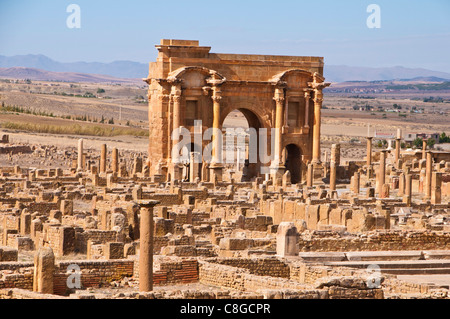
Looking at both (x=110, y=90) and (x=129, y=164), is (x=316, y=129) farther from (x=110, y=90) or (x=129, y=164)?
(x=110, y=90)

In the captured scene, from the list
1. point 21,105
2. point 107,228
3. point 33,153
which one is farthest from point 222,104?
point 21,105

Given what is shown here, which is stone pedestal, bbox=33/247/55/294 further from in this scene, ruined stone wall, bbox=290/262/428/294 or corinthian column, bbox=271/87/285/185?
corinthian column, bbox=271/87/285/185

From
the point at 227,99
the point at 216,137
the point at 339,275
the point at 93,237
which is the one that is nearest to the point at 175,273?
the point at 339,275

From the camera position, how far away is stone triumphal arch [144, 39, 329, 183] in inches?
1817

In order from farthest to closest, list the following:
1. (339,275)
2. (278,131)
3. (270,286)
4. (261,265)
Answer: (278,131), (261,265), (339,275), (270,286)

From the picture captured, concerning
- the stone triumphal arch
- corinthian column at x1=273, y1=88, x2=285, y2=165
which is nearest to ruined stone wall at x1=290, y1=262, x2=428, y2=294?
the stone triumphal arch

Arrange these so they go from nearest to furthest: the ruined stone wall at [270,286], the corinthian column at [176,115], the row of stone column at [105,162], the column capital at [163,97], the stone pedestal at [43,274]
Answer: the ruined stone wall at [270,286], the stone pedestal at [43,274], the row of stone column at [105,162], the corinthian column at [176,115], the column capital at [163,97]

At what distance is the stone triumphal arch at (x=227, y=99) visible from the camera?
151ft

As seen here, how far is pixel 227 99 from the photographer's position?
47750 mm

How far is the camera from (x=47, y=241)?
75.0 feet

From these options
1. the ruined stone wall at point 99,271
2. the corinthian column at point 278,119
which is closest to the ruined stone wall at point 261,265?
the ruined stone wall at point 99,271

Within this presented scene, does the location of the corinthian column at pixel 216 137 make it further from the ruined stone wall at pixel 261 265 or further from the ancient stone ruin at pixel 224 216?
the ruined stone wall at pixel 261 265

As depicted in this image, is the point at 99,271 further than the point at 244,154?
No

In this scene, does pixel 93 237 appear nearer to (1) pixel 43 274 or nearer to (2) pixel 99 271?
(2) pixel 99 271
